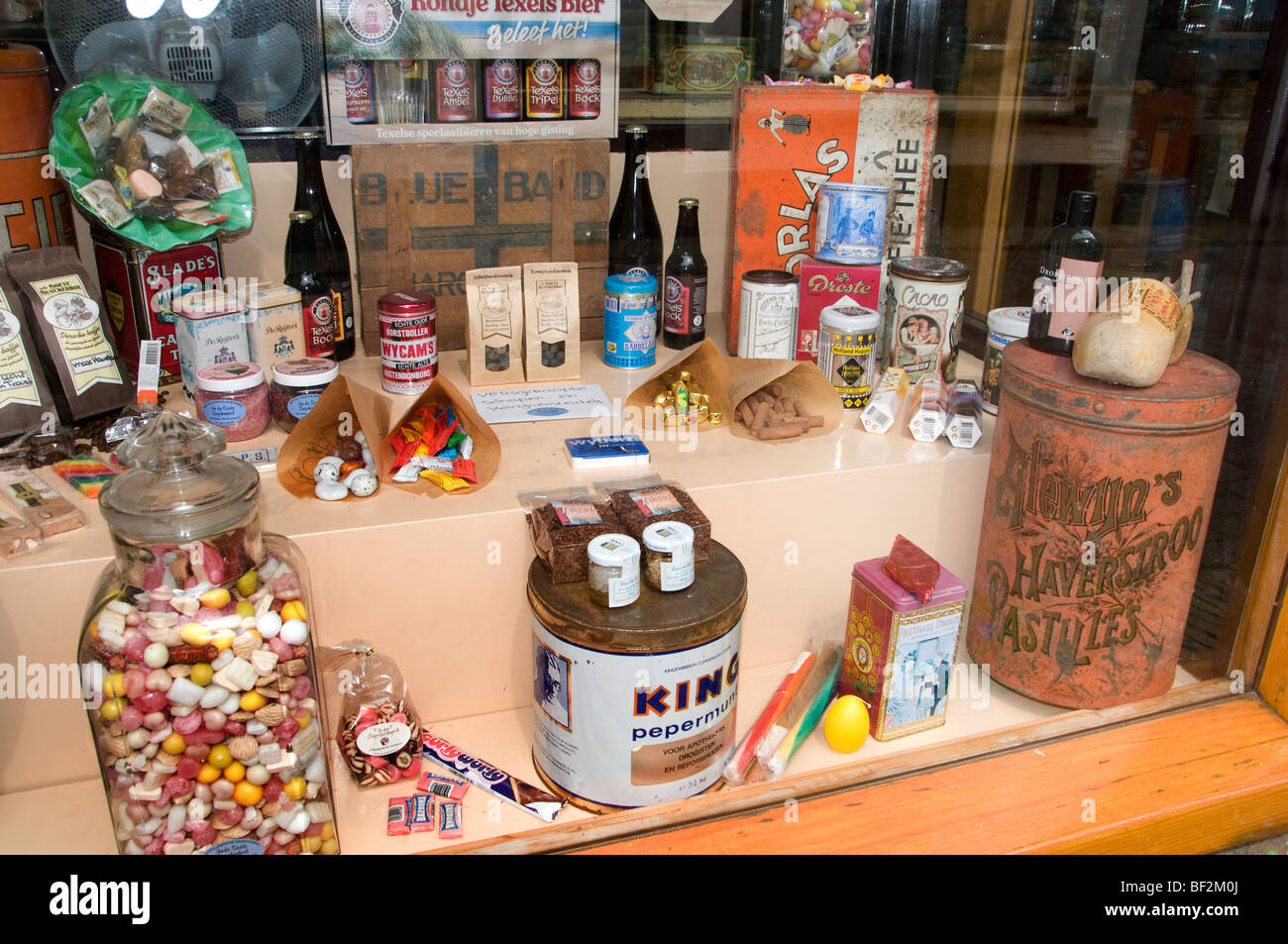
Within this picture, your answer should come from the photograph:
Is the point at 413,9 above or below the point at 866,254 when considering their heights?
above

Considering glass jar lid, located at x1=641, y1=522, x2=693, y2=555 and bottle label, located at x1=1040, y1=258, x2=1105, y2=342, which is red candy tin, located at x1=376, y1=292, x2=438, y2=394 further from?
bottle label, located at x1=1040, y1=258, x2=1105, y2=342

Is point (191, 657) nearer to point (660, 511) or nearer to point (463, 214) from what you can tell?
point (660, 511)

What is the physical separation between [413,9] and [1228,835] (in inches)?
71.5

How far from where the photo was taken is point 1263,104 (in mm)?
1409

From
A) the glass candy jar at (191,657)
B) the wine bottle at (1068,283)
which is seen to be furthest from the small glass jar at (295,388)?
the wine bottle at (1068,283)

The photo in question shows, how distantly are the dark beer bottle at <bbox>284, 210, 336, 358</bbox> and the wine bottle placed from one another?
118 cm

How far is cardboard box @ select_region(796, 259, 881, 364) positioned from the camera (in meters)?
1.85

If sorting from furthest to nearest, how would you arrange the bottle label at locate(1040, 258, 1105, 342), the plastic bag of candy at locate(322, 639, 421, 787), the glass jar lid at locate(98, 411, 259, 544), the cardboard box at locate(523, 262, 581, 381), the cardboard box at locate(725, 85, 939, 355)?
the cardboard box at locate(725, 85, 939, 355), the cardboard box at locate(523, 262, 581, 381), the bottle label at locate(1040, 258, 1105, 342), the plastic bag of candy at locate(322, 639, 421, 787), the glass jar lid at locate(98, 411, 259, 544)

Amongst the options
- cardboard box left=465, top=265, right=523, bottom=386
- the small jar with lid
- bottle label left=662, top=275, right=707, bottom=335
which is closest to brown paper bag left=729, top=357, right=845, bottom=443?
bottle label left=662, top=275, right=707, bottom=335

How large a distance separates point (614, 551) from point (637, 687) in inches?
6.3

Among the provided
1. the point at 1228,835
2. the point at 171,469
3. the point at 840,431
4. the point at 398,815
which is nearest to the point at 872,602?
the point at 840,431

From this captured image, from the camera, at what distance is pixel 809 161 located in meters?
2.00

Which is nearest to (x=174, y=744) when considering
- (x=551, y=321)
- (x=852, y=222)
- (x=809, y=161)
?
(x=551, y=321)
